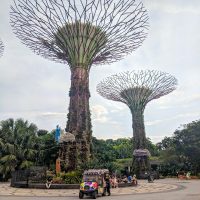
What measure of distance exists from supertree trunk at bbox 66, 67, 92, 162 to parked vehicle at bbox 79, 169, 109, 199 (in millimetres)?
8339

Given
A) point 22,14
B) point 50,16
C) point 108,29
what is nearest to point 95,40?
point 108,29

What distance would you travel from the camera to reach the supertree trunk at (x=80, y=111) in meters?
26.7

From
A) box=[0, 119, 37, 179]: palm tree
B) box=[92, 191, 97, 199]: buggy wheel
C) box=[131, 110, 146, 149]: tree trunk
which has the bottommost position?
box=[92, 191, 97, 199]: buggy wheel

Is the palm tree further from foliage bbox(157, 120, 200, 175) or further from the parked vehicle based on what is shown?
foliage bbox(157, 120, 200, 175)

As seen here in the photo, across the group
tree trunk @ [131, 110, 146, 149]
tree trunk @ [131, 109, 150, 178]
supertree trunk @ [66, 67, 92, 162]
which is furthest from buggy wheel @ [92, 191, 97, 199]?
tree trunk @ [131, 110, 146, 149]

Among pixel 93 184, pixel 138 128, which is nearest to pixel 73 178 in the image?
pixel 93 184

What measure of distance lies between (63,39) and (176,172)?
29448mm

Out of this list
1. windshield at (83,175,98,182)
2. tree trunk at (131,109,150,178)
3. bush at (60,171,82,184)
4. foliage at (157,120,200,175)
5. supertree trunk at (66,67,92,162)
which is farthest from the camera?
foliage at (157,120,200,175)

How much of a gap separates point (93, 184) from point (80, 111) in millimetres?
11346

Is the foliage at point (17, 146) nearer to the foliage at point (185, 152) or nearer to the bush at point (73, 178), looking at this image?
the bush at point (73, 178)

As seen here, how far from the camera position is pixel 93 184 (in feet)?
54.4

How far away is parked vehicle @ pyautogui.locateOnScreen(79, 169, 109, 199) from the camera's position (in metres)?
16.3

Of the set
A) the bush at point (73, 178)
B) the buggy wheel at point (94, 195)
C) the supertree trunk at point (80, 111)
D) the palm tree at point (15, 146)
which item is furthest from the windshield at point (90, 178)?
the palm tree at point (15, 146)

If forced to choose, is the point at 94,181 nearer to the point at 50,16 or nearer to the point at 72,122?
the point at 72,122
